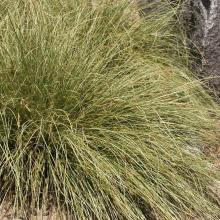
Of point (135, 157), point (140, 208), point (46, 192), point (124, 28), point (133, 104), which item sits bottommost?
point (46, 192)

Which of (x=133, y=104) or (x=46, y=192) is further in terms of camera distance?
(x=133, y=104)

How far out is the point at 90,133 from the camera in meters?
2.61

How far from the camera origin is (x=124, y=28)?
→ 3389 millimetres

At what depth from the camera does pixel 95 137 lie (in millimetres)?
→ 2572

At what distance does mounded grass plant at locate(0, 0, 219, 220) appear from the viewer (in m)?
2.48

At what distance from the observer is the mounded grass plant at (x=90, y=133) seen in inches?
97.5

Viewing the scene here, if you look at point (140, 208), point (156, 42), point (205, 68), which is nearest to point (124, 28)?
point (156, 42)

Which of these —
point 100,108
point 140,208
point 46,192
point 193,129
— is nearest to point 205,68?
point 193,129

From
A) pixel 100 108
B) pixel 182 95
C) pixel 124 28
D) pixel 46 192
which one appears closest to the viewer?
pixel 46 192

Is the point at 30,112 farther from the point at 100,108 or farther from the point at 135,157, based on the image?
the point at 135,157

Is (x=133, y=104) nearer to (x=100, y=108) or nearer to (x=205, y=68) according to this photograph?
(x=100, y=108)

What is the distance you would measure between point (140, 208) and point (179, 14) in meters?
1.63

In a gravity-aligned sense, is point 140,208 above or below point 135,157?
below

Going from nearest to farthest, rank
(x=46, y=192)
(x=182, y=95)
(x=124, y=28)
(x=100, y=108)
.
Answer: (x=46, y=192), (x=100, y=108), (x=182, y=95), (x=124, y=28)
